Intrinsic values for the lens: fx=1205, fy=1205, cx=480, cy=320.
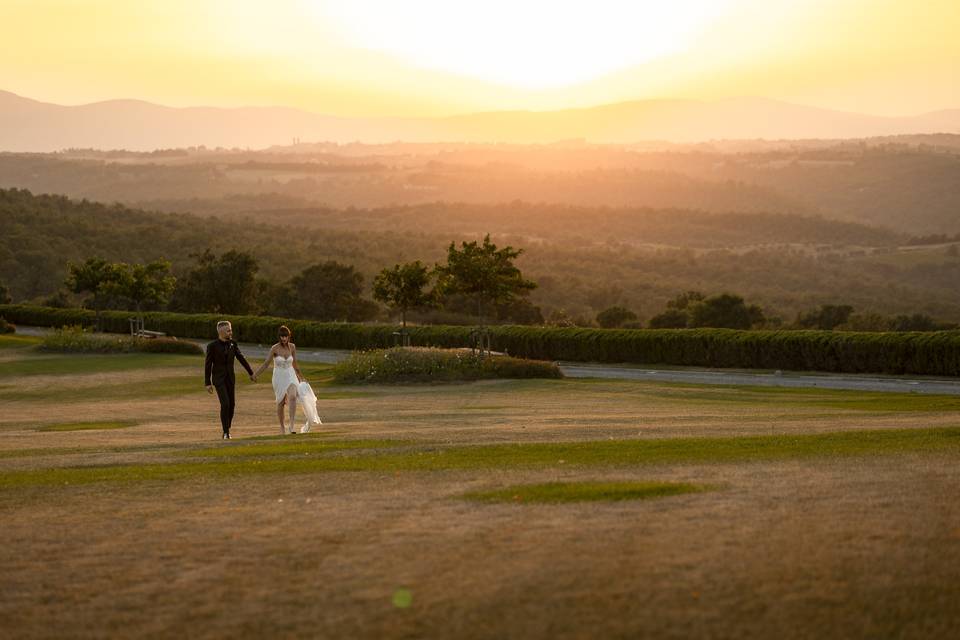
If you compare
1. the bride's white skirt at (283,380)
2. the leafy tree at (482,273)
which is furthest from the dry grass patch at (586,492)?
the leafy tree at (482,273)

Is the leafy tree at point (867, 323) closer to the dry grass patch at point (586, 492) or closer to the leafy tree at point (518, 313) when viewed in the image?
the leafy tree at point (518, 313)

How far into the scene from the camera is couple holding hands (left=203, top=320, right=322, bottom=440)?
1964cm

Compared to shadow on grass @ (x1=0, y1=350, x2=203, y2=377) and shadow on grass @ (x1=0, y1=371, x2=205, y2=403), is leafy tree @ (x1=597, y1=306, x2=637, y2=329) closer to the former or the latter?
shadow on grass @ (x1=0, y1=350, x2=203, y2=377)

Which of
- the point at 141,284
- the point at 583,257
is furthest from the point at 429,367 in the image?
the point at 583,257

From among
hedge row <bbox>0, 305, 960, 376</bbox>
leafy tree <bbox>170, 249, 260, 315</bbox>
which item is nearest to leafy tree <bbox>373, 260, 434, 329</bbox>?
hedge row <bbox>0, 305, 960, 376</bbox>

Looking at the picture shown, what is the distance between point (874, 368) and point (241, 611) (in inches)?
1364

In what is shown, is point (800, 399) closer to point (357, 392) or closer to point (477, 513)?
point (357, 392)

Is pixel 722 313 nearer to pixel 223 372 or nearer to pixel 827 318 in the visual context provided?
pixel 827 318

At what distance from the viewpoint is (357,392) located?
112 feet

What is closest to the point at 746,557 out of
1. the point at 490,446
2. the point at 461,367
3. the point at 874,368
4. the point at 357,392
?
the point at 490,446

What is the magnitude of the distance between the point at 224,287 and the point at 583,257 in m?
42.3

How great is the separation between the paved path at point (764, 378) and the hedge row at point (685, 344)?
2.45 ft

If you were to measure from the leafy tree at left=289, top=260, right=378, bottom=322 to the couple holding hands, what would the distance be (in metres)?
55.0

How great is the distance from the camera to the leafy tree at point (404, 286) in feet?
155
